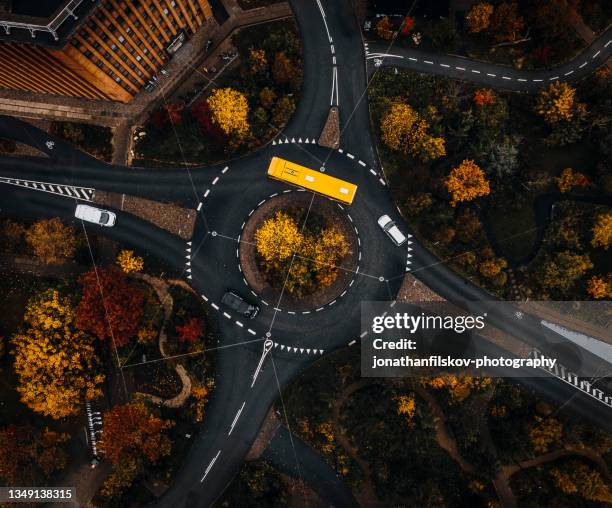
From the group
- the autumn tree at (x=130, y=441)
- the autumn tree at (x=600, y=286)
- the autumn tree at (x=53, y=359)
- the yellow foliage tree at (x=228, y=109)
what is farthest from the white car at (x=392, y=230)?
the autumn tree at (x=53, y=359)

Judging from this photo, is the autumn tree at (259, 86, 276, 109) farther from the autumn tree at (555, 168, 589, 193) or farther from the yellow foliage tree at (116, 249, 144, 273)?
the autumn tree at (555, 168, 589, 193)

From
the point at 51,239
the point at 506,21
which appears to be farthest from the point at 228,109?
the point at 506,21

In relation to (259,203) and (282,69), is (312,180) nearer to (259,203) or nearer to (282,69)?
(259,203)

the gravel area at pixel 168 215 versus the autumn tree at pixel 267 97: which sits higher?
the autumn tree at pixel 267 97

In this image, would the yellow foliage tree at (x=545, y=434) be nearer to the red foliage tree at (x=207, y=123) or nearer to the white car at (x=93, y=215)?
A: the red foliage tree at (x=207, y=123)

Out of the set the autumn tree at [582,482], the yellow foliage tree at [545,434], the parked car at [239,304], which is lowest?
the autumn tree at [582,482]

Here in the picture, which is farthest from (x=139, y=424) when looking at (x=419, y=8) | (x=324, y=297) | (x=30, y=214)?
(x=419, y=8)

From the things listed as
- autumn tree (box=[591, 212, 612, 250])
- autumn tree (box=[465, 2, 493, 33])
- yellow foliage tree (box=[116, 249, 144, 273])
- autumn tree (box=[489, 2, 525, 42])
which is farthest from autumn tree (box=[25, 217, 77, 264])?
autumn tree (box=[591, 212, 612, 250])

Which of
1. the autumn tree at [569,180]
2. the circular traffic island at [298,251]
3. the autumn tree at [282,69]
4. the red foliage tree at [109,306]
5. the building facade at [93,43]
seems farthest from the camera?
the autumn tree at [569,180]
